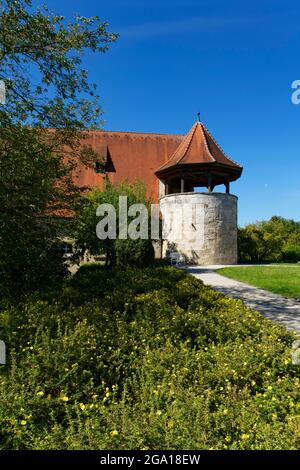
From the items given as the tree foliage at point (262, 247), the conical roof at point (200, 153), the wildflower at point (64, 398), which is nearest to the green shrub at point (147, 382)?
the wildflower at point (64, 398)

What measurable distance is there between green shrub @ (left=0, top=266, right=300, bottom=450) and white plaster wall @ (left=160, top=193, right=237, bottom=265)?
14989 mm

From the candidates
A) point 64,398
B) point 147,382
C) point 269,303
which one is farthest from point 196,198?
point 64,398

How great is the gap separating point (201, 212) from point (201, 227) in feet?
3.11

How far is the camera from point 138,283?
788 centimetres

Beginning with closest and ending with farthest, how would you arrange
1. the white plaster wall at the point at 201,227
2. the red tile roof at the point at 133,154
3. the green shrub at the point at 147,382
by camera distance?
the green shrub at the point at 147,382 < the white plaster wall at the point at 201,227 < the red tile roof at the point at 133,154

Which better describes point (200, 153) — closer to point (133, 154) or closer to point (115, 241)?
point (133, 154)

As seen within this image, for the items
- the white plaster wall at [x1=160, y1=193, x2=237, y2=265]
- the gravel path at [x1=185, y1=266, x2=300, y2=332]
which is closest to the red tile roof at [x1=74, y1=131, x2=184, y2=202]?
the white plaster wall at [x1=160, y1=193, x2=237, y2=265]

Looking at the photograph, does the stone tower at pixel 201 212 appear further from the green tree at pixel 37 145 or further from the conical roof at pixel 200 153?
the green tree at pixel 37 145

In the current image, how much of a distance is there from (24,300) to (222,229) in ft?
54.3

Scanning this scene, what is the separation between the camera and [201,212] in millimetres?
20781

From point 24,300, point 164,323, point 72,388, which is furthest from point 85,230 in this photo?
point 72,388

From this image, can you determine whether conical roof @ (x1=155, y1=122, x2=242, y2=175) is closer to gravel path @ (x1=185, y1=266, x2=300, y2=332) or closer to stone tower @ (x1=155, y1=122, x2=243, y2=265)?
stone tower @ (x1=155, y1=122, x2=243, y2=265)

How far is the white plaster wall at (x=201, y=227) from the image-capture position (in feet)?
67.7

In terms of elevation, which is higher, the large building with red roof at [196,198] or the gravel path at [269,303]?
the large building with red roof at [196,198]
